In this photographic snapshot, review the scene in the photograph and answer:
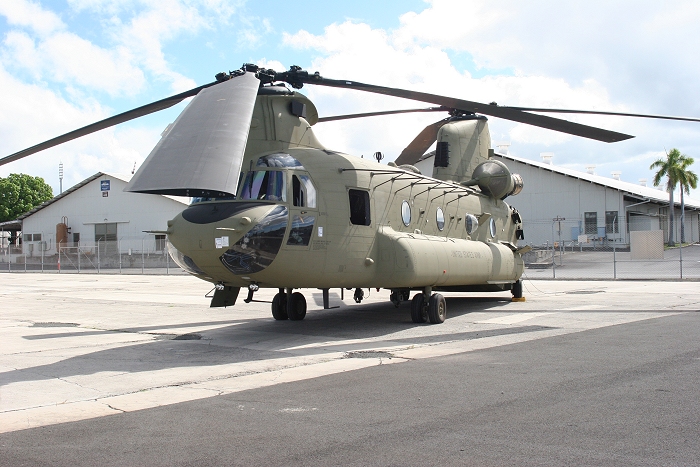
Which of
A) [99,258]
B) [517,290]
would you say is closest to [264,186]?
[517,290]

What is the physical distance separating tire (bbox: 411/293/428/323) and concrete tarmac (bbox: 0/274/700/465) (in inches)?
9.4

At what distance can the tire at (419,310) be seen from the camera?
14.4 m

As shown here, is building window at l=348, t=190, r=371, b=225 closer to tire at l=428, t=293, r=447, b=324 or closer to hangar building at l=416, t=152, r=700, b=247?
tire at l=428, t=293, r=447, b=324

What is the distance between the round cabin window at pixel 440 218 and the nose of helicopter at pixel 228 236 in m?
5.80

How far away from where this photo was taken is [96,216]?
61312 millimetres

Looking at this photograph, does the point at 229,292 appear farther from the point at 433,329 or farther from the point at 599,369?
the point at 599,369

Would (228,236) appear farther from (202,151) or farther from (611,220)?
(611,220)

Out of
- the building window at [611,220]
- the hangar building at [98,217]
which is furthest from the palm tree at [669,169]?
the hangar building at [98,217]

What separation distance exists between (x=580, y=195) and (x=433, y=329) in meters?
44.6

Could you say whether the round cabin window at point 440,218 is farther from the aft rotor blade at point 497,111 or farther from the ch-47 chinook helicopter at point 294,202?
the aft rotor blade at point 497,111

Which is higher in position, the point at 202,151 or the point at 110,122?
the point at 110,122

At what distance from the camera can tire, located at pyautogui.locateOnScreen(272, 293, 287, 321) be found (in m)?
14.9

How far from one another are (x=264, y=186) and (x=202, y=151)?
3.55 m

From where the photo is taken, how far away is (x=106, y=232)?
6100 centimetres
